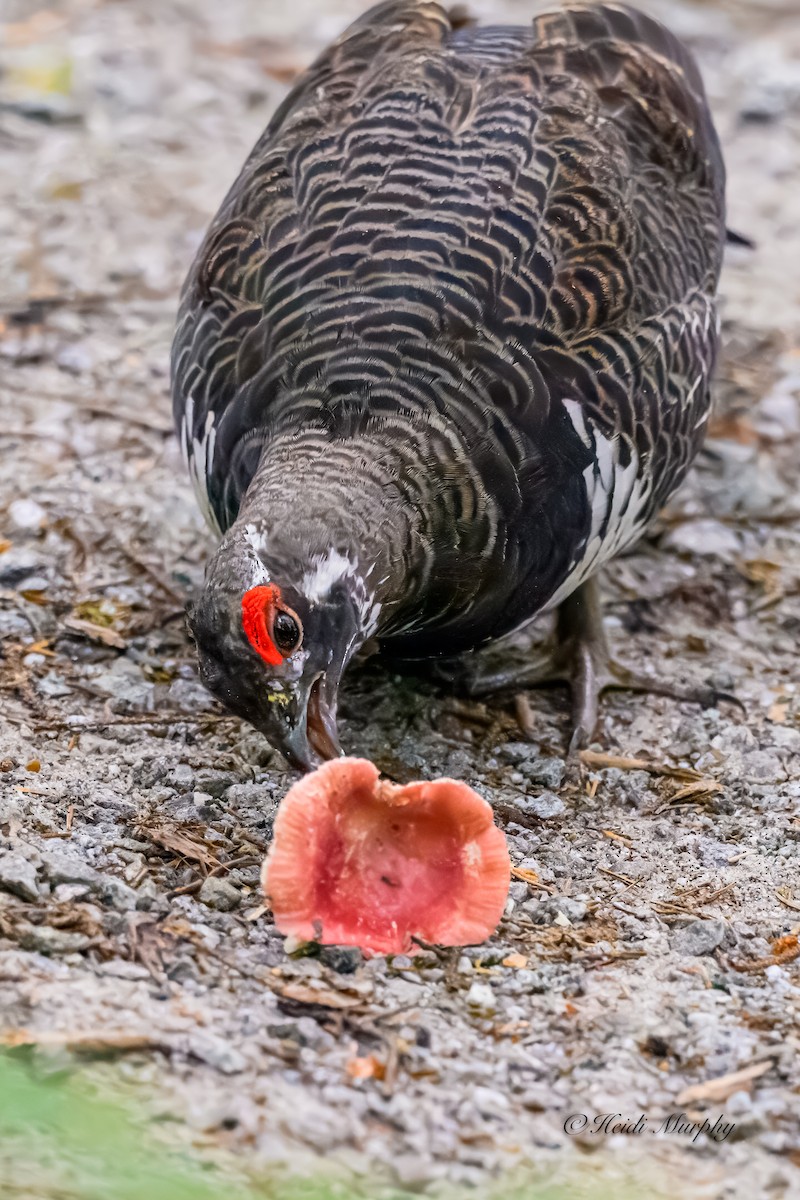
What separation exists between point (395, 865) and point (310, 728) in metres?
0.50

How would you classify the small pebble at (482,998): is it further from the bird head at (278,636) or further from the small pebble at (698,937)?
the bird head at (278,636)

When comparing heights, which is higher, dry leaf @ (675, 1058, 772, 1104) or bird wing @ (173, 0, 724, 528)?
bird wing @ (173, 0, 724, 528)

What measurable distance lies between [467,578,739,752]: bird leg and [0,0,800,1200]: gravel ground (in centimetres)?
11

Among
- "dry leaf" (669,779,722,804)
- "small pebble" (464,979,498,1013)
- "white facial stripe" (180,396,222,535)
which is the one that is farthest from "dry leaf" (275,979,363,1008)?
"white facial stripe" (180,396,222,535)

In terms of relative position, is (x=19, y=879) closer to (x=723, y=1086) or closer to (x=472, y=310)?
(x=723, y=1086)

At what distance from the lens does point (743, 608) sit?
289 inches

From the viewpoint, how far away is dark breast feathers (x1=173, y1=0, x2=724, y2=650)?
531 centimetres

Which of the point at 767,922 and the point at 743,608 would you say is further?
the point at 743,608

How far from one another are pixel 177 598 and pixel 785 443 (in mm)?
3584

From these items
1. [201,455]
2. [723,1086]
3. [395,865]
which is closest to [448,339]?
[201,455]

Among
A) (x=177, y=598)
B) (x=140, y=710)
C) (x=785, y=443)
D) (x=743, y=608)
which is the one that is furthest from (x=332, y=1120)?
(x=785, y=443)

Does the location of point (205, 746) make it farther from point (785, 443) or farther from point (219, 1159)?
point (785, 443)

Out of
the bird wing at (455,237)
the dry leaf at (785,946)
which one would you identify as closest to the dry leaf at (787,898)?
the dry leaf at (785,946)

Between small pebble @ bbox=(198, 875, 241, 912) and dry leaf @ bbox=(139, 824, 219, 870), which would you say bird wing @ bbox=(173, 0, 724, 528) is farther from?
small pebble @ bbox=(198, 875, 241, 912)
